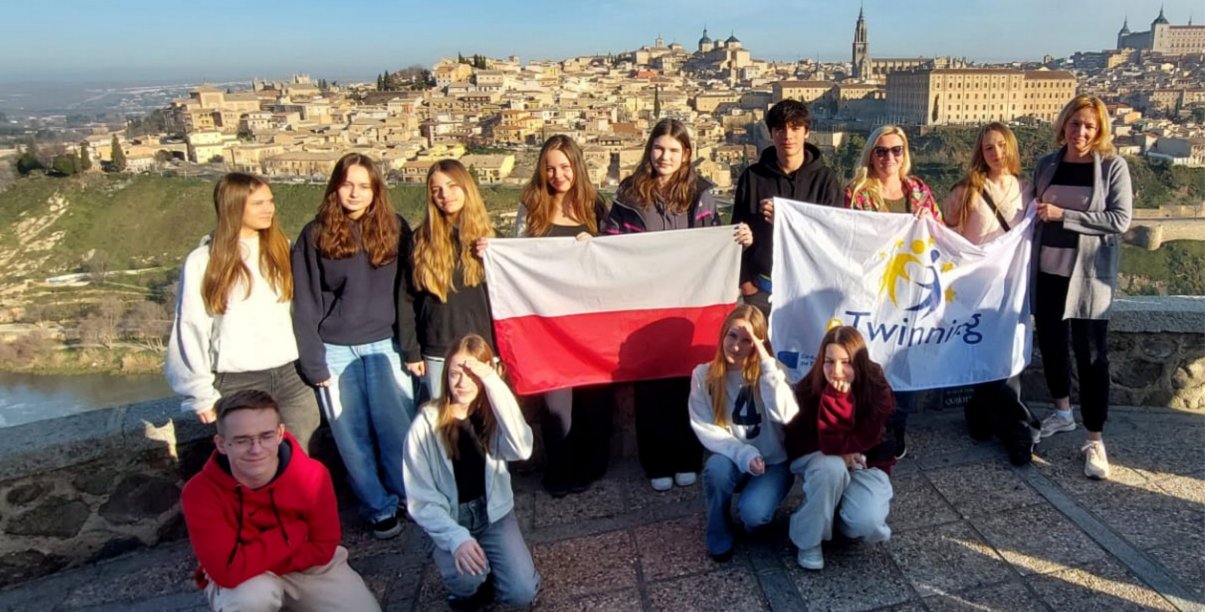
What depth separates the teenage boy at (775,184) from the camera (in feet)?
10.5

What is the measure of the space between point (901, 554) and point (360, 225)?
7.60 feet

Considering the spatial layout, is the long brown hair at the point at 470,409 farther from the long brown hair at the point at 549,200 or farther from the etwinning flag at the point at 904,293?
the etwinning flag at the point at 904,293

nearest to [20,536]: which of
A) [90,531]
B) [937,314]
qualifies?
[90,531]

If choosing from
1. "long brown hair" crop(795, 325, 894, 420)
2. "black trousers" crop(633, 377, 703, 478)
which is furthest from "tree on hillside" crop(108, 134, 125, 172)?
"long brown hair" crop(795, 325, 894, 420)

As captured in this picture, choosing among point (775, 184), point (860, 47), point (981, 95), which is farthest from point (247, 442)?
point (860, 47)

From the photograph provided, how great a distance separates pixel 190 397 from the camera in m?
2.67

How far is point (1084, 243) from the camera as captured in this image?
312 cm

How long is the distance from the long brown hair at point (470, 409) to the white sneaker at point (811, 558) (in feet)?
3.72

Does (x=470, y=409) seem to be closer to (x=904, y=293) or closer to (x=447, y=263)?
(x=447, y=263)

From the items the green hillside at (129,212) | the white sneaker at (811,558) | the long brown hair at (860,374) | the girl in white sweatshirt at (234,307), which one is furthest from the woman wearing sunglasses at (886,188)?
the green hillside at (129,212)

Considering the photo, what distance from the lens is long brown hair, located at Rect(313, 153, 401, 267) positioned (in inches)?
111

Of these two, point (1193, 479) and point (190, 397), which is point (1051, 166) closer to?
point (1193, 479)

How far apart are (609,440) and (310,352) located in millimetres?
1348

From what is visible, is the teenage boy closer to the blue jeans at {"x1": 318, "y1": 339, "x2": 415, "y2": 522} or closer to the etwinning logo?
the etwinning logo
